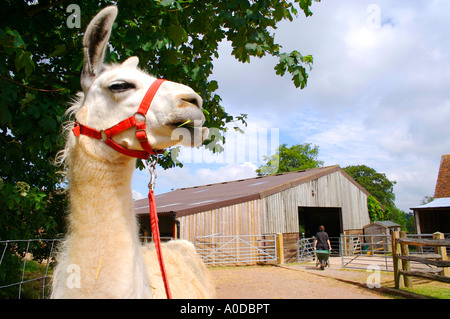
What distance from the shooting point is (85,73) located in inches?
81.2

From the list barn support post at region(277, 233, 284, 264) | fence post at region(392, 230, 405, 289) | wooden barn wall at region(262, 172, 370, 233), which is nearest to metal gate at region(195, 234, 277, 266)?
barn support post at region(277, 233, 284, 264)

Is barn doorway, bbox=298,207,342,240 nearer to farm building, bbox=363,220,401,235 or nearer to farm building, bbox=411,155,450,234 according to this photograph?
farm building, bbox=363,220,401,235

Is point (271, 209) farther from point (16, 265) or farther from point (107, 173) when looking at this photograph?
point (107, 173)

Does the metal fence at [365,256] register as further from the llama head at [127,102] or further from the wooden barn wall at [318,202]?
the llama head at [127,102]

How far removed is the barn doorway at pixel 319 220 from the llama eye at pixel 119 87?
24341 millimetres

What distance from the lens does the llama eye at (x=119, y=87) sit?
193cm

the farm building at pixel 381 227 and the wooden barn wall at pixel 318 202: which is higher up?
the wooden barn wall at pixel 318 202

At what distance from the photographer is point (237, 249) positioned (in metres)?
16.8

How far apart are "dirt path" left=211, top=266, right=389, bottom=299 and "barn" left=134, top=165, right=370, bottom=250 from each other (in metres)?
3.24

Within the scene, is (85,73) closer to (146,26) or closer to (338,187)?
(146,26)

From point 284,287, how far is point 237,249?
6.69 metres

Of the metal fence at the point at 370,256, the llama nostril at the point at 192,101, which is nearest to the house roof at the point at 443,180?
the metal fence at the point at 370,256
